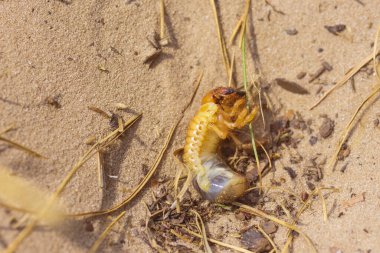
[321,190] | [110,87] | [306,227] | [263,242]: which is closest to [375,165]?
[321,190]

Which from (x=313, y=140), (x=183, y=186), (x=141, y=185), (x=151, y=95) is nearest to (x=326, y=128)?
(x=313, y=140)

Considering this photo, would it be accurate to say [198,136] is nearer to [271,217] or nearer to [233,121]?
[233,121]

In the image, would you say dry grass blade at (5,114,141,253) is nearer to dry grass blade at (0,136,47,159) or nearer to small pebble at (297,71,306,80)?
dry grass blade at (0,136,47,159)

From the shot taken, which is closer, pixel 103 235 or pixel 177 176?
pixel 103 235

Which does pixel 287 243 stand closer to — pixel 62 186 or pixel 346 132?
pixel 346 132

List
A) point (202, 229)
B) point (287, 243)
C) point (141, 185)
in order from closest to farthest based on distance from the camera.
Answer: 1. point (287, 243)
2. point (202, 229)
3. point (141, 185)

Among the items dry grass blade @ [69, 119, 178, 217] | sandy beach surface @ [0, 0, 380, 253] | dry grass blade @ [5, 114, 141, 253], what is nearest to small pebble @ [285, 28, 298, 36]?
sandy beach surface @ [0, 0, 380, 253]

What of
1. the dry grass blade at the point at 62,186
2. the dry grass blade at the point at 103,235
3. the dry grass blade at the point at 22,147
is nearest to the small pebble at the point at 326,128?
the dry grass blade at the point at 62,186
